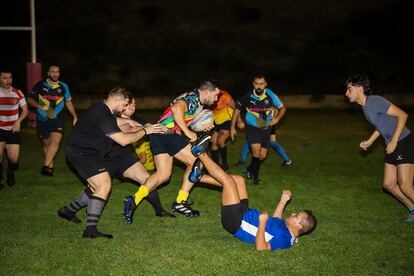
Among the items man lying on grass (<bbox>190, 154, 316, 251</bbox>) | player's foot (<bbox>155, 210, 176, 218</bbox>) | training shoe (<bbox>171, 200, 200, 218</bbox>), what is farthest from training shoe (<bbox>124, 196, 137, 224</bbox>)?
man lying on grass (<bbox>190, 154, 316, 251</bbox>)

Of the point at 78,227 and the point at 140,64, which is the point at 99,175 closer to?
the point at 78,227

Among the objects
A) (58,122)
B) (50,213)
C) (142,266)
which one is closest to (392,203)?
(142,266)

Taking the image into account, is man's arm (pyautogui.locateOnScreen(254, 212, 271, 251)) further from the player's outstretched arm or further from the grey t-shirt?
the grey t-shirt

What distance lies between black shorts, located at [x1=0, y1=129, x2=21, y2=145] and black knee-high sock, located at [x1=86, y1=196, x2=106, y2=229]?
3136mm

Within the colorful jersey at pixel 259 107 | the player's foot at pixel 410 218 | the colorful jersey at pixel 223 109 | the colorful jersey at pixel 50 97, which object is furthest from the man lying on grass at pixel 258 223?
the colorful jersey at pixel 50 97

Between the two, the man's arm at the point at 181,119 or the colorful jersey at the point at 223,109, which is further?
the colorful jersey at the point at 223,109

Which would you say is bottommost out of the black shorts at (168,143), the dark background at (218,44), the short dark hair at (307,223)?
the dark background at (218,44)

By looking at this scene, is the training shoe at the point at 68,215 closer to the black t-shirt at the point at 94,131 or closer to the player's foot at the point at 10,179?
the black t-shirt at the point at 94,131

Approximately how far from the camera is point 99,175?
21.0 ft

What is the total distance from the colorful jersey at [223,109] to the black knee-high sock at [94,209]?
4.54 m

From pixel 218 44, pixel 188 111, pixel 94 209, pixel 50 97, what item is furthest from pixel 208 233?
pixel 218 44

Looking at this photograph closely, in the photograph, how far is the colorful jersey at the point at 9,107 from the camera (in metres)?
8.82

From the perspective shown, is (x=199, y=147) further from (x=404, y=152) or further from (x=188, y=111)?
(x=404, y=152)

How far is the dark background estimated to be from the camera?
99.3 ft
